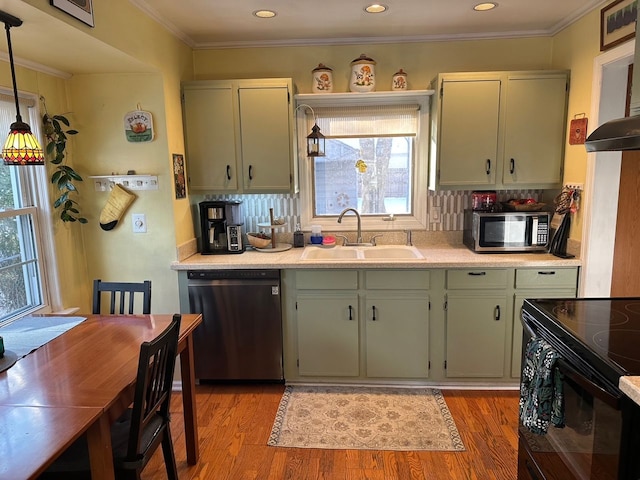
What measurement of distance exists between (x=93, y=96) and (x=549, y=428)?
3.10 meters

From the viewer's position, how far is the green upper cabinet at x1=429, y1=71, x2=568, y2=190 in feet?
9.57

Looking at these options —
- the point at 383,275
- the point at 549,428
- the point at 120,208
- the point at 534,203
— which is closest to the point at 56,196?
the point at 120,208

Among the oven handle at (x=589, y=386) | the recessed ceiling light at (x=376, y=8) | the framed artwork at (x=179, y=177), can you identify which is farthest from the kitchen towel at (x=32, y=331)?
the recessed ceiling light at (x=376, y=8)

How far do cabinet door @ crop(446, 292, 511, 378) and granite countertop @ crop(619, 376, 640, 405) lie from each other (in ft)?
5.49

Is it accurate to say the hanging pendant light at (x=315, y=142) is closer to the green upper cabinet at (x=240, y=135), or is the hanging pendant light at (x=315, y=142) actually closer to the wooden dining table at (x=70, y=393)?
the green upper cabinet at (x=240, y=135)

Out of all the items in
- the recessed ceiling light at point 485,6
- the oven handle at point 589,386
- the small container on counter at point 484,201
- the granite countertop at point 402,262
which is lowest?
the oven handle at point 589,386

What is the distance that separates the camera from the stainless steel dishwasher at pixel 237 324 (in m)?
2.91

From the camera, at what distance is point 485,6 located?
2.62 m

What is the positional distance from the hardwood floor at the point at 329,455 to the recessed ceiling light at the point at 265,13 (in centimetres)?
253

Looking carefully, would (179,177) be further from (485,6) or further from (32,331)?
(485,6)

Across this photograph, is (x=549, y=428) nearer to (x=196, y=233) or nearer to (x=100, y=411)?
(x=100, y=411)

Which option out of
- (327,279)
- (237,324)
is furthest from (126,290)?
(327,279)

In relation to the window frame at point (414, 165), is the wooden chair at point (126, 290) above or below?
below

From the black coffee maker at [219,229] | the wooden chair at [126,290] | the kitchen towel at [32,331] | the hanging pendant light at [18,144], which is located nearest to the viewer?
the hanging pendant light at [18,144]
